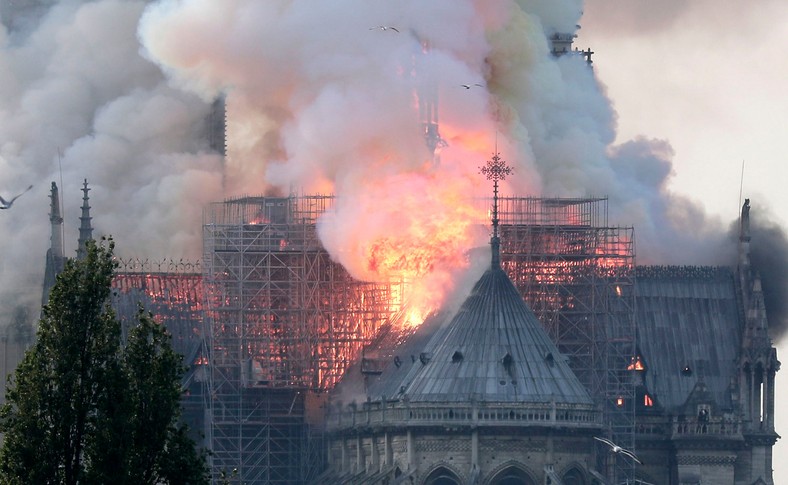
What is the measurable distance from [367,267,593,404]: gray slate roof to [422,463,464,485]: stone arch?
3.35 meters

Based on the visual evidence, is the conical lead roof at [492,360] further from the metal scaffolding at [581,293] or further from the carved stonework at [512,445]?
the metal scaffolding at [581,293]

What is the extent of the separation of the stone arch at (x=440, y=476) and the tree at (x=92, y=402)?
6207 cm

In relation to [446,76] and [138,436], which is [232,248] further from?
[138,436]

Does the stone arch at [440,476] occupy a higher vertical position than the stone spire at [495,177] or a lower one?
lower

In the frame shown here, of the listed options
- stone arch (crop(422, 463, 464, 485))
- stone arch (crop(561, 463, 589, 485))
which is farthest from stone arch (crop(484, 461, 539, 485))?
stone arch (crop(422, 463, 464, 485))

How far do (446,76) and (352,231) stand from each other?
10.1 meters

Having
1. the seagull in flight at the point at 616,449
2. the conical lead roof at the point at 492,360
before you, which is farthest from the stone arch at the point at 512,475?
the seagull in flight at the point at 616,449

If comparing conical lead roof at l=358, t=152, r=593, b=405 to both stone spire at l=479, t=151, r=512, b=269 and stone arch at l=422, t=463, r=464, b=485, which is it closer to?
stone spire at l=479, t=151, r=512, b=269

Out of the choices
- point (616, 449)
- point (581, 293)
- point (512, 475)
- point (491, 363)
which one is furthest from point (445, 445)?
point (581, 293)

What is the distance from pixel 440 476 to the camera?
604 feet

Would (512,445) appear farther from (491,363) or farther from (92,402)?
(92,402)

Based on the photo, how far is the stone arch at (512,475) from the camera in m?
183

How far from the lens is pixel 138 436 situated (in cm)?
12188

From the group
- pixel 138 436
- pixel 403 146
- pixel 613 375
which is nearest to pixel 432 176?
pixel 403 146
